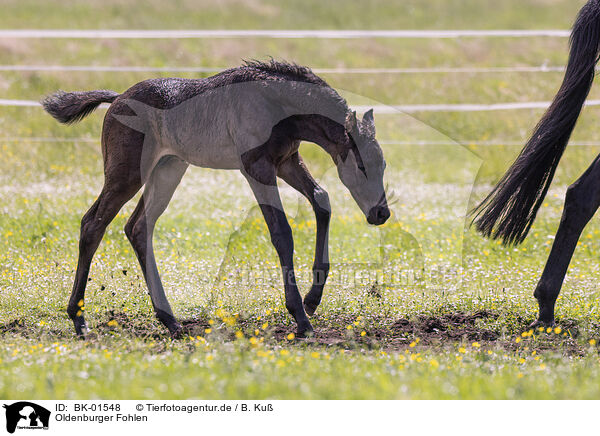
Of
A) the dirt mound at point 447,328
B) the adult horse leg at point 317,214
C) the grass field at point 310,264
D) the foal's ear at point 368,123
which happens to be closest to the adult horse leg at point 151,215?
the grass field at point 310,264

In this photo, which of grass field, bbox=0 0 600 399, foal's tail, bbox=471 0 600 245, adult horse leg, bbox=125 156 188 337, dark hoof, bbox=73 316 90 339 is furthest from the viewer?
adult horse leg, bbox=125 156 188 337

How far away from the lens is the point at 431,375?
4121mm

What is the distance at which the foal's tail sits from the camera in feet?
17.7

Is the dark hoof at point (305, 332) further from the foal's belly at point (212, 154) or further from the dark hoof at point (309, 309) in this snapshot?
the foal's belly at point (212, 154)

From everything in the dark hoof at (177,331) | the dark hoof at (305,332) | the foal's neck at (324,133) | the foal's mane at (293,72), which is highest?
the foal's mane at (293,72)

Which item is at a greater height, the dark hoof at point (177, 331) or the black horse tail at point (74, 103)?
the black horse tail at point (74, 103)

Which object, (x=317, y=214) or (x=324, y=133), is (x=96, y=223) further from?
(x=324, y=133)

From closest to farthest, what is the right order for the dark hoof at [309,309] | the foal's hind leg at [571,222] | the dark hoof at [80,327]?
1. the foal's hind leg at [571,222]
2. the dark hoof at [80,327]
3. the dark hoof at [309,309]

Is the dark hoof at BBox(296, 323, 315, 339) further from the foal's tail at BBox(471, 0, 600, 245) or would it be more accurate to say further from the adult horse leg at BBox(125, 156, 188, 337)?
the foal's tail at BBox(471, 0, 600, 245)

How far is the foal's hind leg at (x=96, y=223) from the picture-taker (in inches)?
224

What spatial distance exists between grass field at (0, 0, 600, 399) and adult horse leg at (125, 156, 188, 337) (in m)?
0.37

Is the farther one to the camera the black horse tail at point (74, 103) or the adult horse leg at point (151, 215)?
the black horse tail at point (74, 103)
